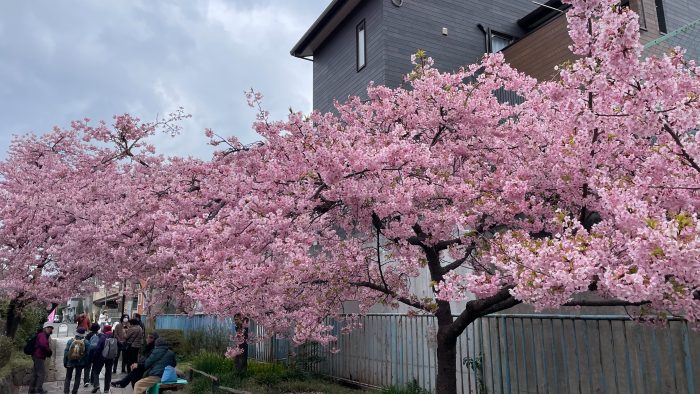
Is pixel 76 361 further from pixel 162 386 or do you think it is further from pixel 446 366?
pixel 446 366

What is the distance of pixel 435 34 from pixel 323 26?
4.26 metres

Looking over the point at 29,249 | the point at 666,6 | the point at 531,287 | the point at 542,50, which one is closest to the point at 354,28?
the point at 542,50

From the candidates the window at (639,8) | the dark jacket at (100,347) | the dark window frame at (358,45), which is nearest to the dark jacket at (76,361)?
the dark jacket at (100,347)

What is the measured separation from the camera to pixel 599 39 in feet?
13.6

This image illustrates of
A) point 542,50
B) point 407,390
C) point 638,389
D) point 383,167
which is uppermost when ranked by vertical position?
point 542,50

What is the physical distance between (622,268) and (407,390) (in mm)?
6953

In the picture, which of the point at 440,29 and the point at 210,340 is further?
the point at 210,340

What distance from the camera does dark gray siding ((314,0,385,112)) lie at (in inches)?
627

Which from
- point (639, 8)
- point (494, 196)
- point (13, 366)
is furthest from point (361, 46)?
point (13, 366)

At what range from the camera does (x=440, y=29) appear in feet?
54.6

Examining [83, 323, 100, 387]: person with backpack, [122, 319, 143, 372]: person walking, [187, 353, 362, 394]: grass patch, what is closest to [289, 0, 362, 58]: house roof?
[122, 319, 143, 372]: person walking

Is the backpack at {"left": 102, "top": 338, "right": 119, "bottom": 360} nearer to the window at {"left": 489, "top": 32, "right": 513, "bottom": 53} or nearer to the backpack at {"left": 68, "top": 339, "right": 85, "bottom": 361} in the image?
the backpack at {"left": 68, "top": 339, "right": 85, "bottom": 361}

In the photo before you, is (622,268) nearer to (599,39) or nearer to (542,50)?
(599,39)

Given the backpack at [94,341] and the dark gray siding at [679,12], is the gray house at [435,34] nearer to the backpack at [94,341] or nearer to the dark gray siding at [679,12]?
the dark gray siding at [679,12]
